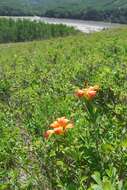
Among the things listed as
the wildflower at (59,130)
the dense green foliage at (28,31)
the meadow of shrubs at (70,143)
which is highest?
the wildflower at (59,130)

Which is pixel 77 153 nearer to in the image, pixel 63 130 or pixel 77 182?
pixel 77 182

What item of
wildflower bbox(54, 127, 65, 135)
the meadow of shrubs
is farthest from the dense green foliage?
wildflower bbox(54, 127, 65, 135)

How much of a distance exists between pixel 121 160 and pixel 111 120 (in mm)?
1592

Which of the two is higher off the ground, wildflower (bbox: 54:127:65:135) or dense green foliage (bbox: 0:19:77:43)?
wildflower (bbox: 54:127:65:135)

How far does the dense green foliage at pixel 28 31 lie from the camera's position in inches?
5714

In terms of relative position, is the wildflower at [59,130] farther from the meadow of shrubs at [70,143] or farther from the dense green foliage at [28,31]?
the dense green foliage at [28,31]

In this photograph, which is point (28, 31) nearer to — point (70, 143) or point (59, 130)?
→ point (70, 143)

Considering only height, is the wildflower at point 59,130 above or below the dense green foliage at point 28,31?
above

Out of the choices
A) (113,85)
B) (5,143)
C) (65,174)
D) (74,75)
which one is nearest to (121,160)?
(65,174)

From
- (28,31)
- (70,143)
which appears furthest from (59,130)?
(28,31)

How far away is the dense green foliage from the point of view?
476ft

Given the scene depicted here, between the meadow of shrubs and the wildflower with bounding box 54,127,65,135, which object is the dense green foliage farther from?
the wildflower with bounding box 54,127,65,135

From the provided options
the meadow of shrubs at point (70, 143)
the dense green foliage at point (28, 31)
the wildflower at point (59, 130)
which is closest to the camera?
the wildflower at point (59, 130)

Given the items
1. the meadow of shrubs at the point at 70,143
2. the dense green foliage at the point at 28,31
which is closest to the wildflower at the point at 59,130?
the meadow of shrubs at the point at 70,143
